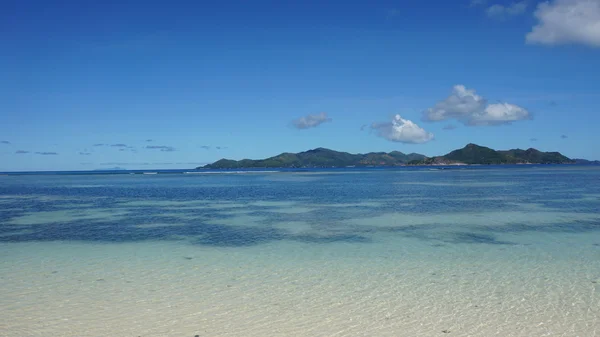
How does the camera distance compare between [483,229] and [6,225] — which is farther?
[6,225]

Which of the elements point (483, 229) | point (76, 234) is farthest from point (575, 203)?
point (76, 234)

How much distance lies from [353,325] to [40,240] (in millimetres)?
16055

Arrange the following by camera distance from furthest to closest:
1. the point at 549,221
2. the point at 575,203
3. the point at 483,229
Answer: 1. the point at 575,203
2. the point at 549,221
3. the point at 483,229

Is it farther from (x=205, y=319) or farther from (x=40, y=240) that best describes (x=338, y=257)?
(x=40, y=240)

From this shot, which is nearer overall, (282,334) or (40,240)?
(282,334)

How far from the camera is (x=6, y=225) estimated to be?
2441 cm

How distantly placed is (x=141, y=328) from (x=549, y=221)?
69.7 ft

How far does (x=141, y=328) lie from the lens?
339 inches

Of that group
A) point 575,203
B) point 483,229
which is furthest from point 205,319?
point 575,203

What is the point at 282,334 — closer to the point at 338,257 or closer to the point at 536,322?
the point at 536,322

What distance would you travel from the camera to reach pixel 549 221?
2247cm

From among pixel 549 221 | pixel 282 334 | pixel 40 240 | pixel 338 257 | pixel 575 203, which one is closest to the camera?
pixel 282 334

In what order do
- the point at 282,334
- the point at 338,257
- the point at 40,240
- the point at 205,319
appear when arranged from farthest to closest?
the point at 40,240 → the point at 338,257 → the point at 205,319 → the point at 282,334

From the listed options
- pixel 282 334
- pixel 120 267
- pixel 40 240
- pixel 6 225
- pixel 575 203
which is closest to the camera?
pixel 282 334
